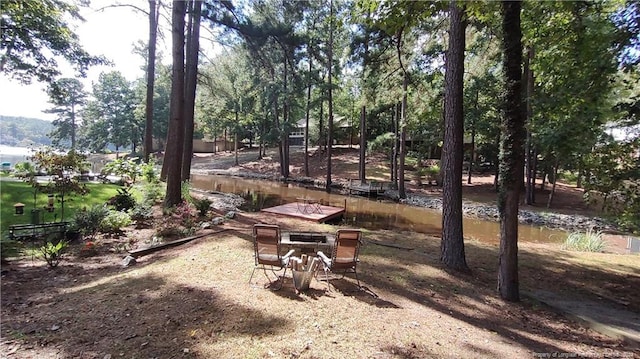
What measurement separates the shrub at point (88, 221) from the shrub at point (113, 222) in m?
0.10

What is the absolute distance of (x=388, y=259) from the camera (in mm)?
6633

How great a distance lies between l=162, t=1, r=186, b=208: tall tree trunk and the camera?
9.36 m

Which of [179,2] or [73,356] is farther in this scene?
[179,2]

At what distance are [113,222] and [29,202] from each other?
3551 millimetres

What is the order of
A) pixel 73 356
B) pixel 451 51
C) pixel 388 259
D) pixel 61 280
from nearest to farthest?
1. pixel 73 356
2. pixel 61 280
3. pixel 451 51
4. pixel 388 259

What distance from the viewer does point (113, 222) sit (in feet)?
25.1

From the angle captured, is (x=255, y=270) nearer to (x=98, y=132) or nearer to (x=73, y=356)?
(x=73, y=356)

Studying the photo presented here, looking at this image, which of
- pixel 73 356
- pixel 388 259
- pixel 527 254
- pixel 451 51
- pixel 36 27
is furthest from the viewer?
pixel 36 27

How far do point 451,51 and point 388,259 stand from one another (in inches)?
162

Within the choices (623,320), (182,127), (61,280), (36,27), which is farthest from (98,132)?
(623,320)

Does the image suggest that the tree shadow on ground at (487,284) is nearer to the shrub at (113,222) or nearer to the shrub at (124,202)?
the shrub at (113,222)

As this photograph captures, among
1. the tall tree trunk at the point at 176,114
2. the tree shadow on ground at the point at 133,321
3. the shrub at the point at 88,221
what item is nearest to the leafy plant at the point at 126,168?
the tall tree trunk at the point at 176,114

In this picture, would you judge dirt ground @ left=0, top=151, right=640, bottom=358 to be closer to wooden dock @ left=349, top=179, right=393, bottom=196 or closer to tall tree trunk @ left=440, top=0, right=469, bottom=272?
tall tree trunk @ left=440, top=0, right=469, bottom=272

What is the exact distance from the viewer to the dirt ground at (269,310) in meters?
3.17
